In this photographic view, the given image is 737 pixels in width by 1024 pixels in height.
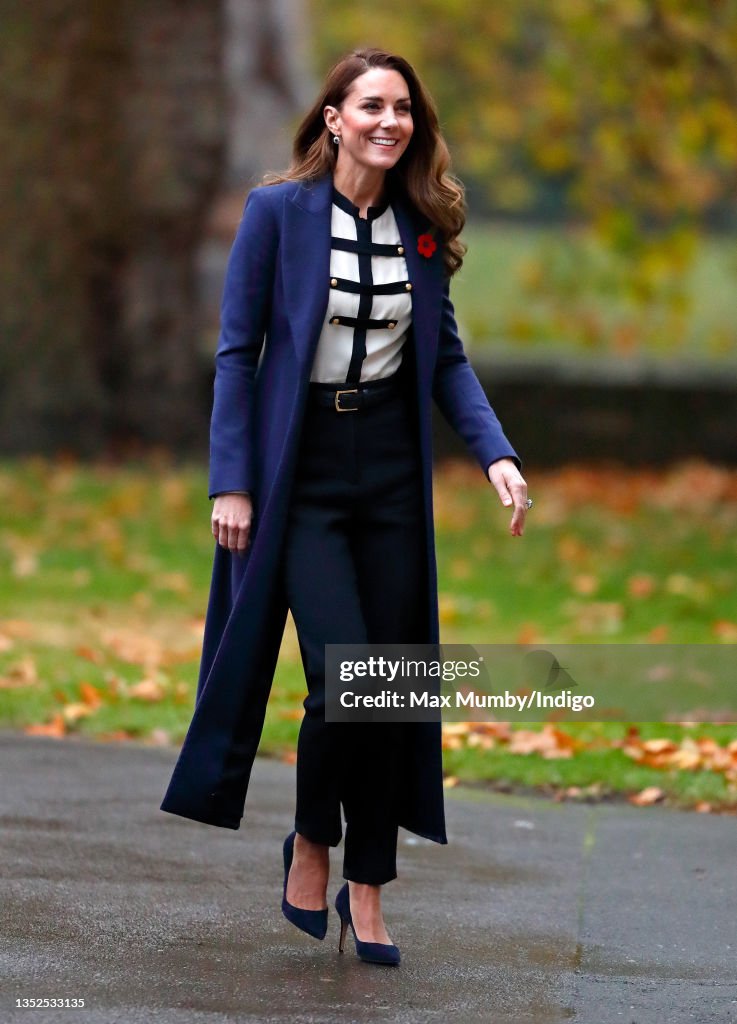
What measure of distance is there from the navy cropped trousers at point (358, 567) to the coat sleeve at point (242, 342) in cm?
15

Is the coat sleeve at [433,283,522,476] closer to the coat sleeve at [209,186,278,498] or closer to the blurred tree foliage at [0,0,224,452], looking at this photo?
the coat sleeve at [209,186,278,498]

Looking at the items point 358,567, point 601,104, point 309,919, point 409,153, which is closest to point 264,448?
point 358,567

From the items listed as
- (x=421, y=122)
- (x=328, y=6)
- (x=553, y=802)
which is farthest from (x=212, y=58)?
(x=328, y=6)

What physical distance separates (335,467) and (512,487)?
42cm

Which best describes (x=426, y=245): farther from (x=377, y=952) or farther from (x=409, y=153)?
(x=377, y=952)

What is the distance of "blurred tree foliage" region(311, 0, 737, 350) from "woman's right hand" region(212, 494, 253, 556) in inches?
111

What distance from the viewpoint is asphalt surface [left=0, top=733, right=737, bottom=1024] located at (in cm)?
410

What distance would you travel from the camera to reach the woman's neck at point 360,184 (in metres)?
4.38

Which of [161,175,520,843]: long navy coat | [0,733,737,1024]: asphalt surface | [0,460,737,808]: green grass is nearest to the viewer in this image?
[0,733,737,1024]: asphalt surface

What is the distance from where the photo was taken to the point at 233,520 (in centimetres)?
431

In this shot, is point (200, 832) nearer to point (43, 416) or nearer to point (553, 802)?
point (553, 802)

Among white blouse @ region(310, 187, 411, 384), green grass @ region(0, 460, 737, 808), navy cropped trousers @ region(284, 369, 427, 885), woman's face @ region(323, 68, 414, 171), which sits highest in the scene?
woman's face @ region(323, 68, 414, 171)

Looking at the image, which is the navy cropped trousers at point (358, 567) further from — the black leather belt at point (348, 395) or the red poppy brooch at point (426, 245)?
the red poppy brooch at point (426, 245)

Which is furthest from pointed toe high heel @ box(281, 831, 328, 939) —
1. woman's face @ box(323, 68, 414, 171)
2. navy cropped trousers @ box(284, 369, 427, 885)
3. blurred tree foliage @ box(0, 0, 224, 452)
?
blurred tree foliage @ box(0, 0, 224, 452)
